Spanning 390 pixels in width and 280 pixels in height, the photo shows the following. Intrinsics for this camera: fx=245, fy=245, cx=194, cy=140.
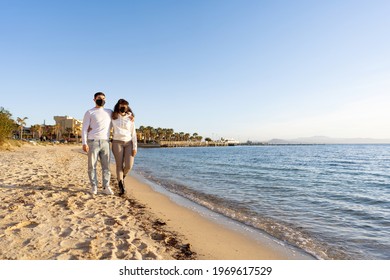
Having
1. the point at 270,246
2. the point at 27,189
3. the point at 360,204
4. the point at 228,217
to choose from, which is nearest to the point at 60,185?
the point at 27,189

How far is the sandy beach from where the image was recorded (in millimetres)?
3020

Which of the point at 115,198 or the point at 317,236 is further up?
the point at 115,198

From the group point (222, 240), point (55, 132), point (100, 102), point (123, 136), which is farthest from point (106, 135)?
point (55, 132)

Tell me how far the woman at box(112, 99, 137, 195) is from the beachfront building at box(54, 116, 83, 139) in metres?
97.3

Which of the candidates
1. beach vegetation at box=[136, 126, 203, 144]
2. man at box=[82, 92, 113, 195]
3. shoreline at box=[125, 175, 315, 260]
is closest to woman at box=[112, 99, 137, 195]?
man at box=[82, 92, 113, 195]

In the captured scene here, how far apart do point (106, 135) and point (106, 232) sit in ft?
9.30

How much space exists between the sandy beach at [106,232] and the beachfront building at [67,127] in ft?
322

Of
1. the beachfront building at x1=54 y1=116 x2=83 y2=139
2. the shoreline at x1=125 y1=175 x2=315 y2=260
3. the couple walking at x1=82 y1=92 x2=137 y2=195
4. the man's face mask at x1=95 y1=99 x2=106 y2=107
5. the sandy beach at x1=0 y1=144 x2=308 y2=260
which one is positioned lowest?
the shoreline at x1=125 y1=175 x2=315 y2=260

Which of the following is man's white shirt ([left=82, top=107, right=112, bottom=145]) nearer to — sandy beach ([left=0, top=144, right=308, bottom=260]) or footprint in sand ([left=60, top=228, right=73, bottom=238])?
sandy beach ([left=0, top=144, right=308, bottom=260])

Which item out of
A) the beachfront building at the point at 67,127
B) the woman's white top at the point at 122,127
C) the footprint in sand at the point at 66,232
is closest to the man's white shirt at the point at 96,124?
the woman's white top at the point at 122,127

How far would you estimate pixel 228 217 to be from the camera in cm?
584

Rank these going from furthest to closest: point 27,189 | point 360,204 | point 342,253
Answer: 1. point 360,204
2. point 27,189
3. point 342,253
